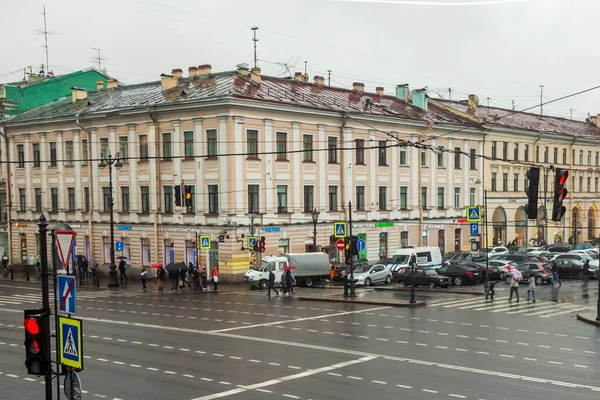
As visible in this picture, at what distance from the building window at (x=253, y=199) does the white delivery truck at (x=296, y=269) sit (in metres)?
3.54

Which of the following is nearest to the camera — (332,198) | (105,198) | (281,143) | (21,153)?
→ (281,143)

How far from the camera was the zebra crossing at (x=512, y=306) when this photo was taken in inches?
1240

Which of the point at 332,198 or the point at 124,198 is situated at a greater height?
the point at 124,198

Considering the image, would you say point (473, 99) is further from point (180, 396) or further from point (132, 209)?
point (180, 396)

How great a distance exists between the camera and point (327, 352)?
71.9 ft

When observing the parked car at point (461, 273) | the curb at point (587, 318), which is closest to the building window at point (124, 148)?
A: the parked car at point (461, 273)

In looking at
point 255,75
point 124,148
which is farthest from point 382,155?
point 124,148

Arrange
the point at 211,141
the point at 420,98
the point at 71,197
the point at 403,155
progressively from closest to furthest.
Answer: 1. the point at 211,141
2. the point at 71,197
3. the point at 403,155
4. the point at 420,98

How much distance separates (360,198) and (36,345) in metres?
45.8

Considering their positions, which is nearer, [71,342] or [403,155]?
[71,342]

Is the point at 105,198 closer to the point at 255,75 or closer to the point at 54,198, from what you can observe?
the point at 54,198

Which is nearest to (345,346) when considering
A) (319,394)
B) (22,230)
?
(319,394)

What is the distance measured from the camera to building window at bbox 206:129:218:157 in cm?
4797

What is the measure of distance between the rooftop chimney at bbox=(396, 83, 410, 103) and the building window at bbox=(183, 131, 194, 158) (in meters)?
24.9
